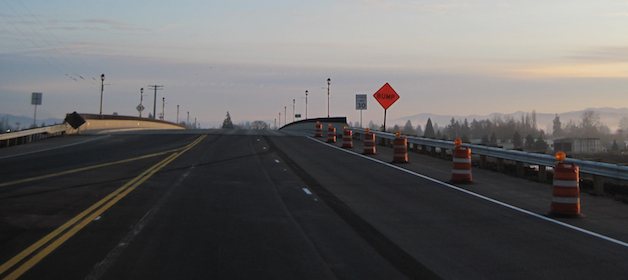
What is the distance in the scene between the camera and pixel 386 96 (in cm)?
3325

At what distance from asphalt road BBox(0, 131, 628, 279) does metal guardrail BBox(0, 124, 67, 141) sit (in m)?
15.3

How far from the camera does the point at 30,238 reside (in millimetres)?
8523

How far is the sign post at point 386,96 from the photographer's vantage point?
108ft

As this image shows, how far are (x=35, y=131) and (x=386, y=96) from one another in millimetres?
20299

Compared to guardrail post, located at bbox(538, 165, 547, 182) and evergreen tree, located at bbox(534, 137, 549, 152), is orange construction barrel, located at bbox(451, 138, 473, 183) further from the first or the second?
evergreen tree, located at bbox(534, 137, 549, 152)

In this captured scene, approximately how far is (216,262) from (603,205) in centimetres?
941

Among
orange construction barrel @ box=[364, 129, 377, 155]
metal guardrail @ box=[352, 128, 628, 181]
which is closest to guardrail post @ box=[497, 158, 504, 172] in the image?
metal guardrail @ box=[352, 128, 628, 181]

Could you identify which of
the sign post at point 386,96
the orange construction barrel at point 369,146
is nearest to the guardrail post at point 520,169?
the orange construction barrel at point 369,146

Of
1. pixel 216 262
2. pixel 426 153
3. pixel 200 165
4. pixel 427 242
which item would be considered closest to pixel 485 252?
pixel 427 242

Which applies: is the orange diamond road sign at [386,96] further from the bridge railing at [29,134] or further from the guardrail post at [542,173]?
the bridge railing at [29,134]

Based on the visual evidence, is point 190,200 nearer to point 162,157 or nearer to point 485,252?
point 485,252

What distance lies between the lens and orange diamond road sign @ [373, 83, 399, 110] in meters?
33.1

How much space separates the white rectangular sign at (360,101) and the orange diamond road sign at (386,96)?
1139 cm

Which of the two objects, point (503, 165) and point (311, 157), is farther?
point (311, 157)
